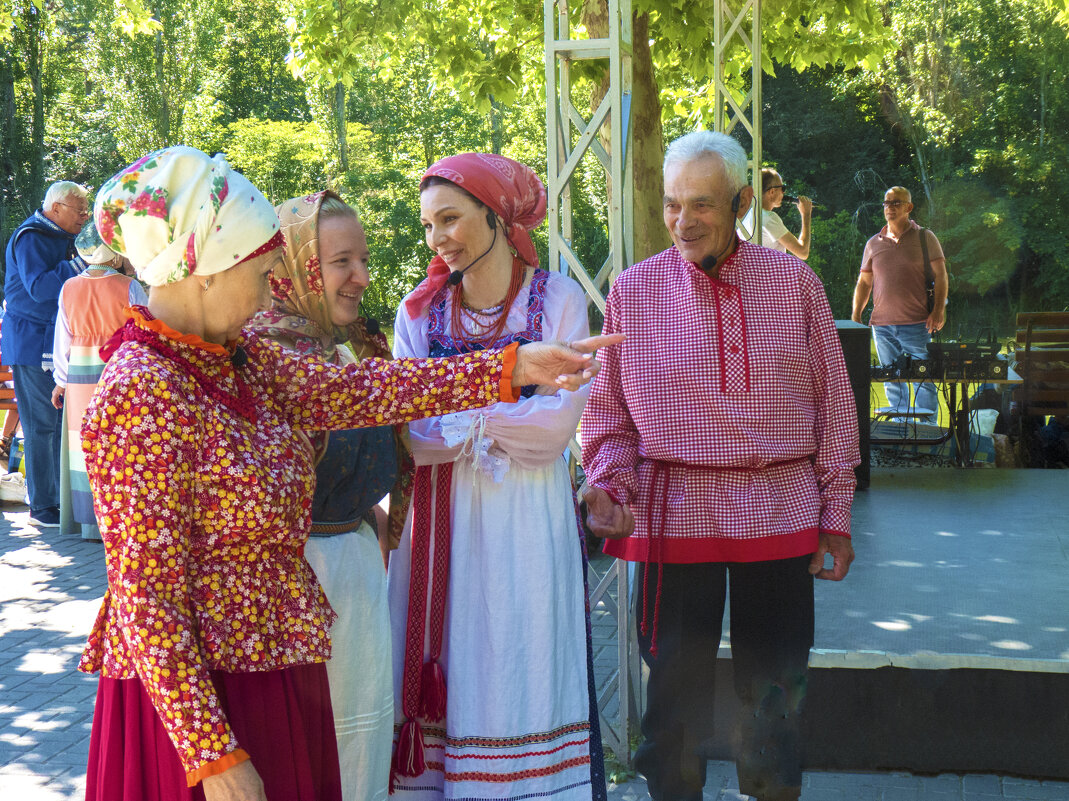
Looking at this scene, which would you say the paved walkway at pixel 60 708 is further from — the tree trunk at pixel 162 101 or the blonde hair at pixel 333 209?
the tree trunk at pixel 162 101

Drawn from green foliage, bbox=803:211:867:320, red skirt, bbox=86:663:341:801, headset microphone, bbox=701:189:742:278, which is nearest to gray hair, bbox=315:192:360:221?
headset microphone, bbox=701:189:742:278

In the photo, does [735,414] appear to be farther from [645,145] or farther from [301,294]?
[645,145]

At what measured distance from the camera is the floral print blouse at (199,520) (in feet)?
5.72

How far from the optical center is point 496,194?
9.50 ft

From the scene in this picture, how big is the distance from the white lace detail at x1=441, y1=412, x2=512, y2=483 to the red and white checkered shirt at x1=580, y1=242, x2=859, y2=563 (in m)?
0.36

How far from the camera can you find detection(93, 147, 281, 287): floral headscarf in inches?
73.4

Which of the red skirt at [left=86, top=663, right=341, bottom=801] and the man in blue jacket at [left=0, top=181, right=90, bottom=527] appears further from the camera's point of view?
the man in blue jacket at [left=0, top=181, right=90, bottom=527]

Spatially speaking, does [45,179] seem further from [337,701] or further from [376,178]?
[337,701]

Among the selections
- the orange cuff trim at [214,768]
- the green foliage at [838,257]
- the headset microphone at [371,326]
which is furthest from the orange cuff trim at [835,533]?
the green foliage at [838,257]

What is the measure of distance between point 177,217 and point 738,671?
2030mm

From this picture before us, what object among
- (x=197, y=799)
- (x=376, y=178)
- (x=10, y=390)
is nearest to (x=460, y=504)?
(x=197, y=799)

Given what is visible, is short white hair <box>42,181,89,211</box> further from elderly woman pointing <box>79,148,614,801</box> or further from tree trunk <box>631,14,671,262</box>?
elderly woman pointing <box>79,148,614,801</box>

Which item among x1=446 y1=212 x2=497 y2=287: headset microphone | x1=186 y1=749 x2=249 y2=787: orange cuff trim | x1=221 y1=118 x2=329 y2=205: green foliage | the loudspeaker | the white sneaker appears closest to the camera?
x1=186 y1=749 x2=249 y2=787: orange cuff trim

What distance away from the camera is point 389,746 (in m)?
2.61
